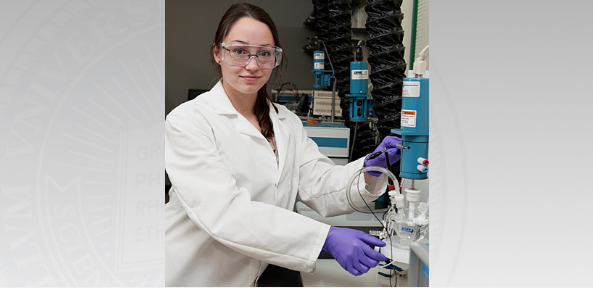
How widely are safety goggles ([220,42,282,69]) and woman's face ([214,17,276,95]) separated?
1cm

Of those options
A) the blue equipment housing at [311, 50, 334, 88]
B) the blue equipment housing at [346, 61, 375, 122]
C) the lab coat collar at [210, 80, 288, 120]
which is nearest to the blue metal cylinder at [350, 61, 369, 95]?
the blue equipment housing at [346, 61, 375, 122]

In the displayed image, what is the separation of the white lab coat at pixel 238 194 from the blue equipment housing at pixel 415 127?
28cm

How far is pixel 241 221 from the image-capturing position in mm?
1151

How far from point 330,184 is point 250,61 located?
0.55 meters

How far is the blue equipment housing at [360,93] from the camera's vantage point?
3.00m

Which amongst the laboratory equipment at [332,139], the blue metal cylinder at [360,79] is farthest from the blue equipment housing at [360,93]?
the laboratory equipment at [332,139]

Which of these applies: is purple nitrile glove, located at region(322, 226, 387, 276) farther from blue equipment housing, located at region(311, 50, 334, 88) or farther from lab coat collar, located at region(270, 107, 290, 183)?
blue equipment housing, located at region(311, 50, 334, 88)

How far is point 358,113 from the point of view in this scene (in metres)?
3.05

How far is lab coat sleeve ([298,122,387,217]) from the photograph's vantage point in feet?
5.13

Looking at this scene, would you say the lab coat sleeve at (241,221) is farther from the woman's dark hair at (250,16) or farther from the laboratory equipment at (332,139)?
the laboratory equipment at (332,139)

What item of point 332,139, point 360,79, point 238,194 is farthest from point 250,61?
point 360,79
